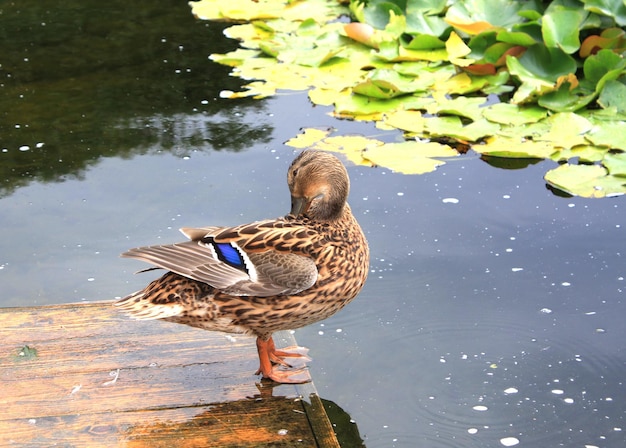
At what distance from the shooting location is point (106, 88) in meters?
5.71

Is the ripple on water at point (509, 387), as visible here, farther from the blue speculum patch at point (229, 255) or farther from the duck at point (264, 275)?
the blue speculum patch at point (229, 255)

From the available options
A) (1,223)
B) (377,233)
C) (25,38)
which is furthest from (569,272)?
(25,38)

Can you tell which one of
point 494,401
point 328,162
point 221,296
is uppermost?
point 328,162

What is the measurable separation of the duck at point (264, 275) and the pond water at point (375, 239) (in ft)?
1.36

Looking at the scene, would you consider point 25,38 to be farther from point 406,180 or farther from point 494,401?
point 494,401

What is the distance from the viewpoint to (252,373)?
3.06 metres

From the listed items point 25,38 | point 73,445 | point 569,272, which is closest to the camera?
point 73,445

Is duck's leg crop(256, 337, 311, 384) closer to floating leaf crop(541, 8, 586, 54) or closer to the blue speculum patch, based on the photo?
the blue speculum patch

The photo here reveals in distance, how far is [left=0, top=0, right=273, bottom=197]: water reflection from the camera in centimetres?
499

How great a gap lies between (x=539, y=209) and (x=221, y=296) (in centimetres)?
194

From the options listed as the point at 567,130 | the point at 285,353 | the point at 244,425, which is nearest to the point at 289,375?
the point at 285,353

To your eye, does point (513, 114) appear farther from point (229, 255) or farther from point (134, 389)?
point (134, 389)

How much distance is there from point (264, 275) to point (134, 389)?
56 centimetres

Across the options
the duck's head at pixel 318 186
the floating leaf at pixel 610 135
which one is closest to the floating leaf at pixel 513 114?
the floating leaf at pixel 610 135
